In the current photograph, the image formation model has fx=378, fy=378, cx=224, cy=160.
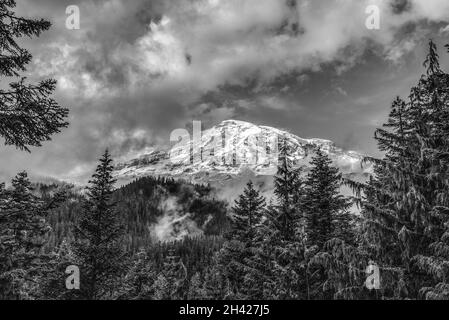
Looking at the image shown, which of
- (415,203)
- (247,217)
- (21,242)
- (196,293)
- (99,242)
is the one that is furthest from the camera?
(196,293)

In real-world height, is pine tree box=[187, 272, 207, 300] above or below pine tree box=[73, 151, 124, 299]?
below

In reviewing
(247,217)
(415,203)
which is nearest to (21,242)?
(247,217)

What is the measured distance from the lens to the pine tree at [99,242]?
2203 cm

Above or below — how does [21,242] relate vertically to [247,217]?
below

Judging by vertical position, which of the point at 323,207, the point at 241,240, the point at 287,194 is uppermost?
the point at 287,194

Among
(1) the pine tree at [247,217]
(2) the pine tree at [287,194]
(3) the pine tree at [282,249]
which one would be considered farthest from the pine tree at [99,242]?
(2) the pine tree at [287,194]

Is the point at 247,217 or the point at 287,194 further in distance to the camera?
the point at 247,217

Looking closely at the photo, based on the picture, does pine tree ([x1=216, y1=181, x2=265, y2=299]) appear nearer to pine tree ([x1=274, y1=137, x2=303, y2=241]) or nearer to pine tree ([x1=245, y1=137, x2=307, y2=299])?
pine tree ([x1=245, y1=137, x2=307, y2=299])

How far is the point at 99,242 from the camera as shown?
2294 cm

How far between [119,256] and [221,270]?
23.7ft

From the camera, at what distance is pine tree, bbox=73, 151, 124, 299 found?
22031mm

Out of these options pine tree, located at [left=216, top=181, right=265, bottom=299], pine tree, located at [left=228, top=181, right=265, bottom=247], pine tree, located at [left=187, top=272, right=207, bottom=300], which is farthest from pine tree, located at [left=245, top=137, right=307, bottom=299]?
pine tree, located at [left=187, top=272, right=207, bottom=300]

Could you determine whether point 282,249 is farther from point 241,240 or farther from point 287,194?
point 241,240
